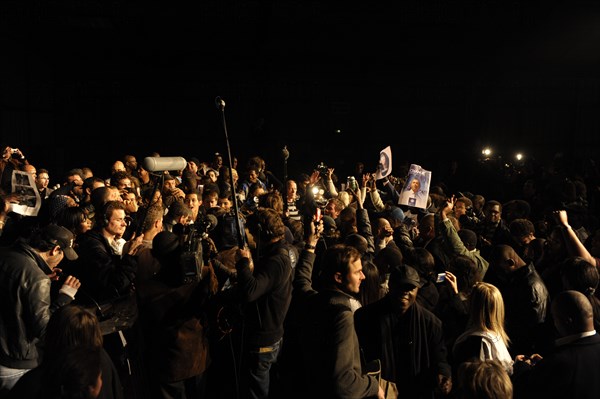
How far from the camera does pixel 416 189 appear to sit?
811cm

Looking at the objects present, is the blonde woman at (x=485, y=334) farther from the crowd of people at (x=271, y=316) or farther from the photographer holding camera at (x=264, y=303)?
the photographer holding camera at (x=264, y=303)

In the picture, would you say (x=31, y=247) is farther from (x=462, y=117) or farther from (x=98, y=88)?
(x=462, y=117)

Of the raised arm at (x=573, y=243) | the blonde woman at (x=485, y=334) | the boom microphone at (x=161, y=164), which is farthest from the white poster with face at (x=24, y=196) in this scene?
the raised arm at (x=573, y=243)

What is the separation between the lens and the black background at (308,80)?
14.4m

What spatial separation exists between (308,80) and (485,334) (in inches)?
513

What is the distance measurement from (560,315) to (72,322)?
3.23 m

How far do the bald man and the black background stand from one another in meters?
11.4

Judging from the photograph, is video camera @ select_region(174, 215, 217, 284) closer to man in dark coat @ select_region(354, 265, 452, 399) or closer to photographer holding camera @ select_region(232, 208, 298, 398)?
photographer holding camera @ select_region(232, 208, 298, 398)

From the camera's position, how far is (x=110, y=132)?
15391 mm

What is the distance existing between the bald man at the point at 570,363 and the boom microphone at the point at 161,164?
3385 millimetres

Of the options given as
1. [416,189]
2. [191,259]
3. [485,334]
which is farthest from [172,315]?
[416,189]

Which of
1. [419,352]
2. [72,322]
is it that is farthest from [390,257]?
[72,322]

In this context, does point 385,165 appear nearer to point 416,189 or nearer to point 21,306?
point 416,189

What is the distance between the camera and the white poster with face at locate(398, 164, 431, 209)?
8.03 metres
